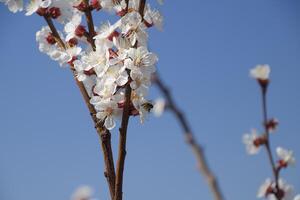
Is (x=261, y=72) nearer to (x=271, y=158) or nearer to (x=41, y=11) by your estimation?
(x=271, y=158)

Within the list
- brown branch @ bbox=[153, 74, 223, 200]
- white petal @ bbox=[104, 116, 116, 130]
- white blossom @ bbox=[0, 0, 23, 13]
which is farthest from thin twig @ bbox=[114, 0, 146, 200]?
white blossom @ bbox=[0, 0, 23, 13]

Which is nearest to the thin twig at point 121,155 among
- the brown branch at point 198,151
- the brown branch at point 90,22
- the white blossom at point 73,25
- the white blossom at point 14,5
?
the brown branch at point 90,22

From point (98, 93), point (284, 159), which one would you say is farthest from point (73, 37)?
point (284, 159)

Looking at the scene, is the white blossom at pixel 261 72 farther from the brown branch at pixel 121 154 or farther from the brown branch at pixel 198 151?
the brown branch at pixel 198 151

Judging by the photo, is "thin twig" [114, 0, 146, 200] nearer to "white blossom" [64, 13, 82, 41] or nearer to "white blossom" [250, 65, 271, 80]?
"white blossom" [64, 13, 82, 41]

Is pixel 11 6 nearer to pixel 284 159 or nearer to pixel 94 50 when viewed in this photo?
pixel 94 50

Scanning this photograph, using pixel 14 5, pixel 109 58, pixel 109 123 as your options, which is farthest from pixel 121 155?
pixel 14 5
